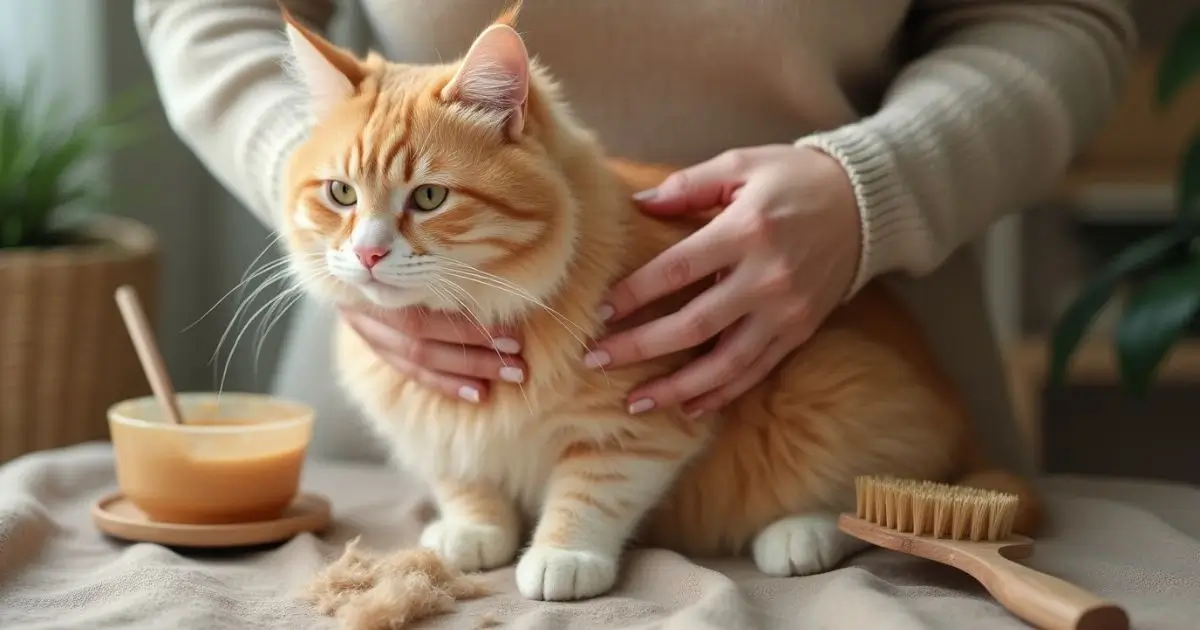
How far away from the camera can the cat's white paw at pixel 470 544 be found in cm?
107

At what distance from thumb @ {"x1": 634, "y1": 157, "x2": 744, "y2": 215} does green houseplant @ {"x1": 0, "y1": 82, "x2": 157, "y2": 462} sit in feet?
3.02

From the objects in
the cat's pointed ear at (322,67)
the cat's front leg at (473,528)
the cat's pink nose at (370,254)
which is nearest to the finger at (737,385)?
the cat's front leg at (473,528)

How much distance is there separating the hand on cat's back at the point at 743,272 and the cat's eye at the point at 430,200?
182mm

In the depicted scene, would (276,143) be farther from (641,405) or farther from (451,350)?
(641,405)

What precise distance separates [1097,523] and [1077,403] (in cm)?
171

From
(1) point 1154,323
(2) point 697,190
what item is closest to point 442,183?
(2) point 697,190

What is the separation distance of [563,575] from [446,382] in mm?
221

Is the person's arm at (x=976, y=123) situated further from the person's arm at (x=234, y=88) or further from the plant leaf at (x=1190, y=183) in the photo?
the person's arm at (x=234, y=88)

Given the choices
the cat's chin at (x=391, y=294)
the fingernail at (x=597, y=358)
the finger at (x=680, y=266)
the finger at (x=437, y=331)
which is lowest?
the fingernail at (x=597, y=358)

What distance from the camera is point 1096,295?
1.58 metres

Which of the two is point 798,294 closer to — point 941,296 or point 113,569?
point 941,296

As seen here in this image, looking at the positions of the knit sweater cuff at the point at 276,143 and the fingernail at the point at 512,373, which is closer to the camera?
the fingernail at the point at 512,373

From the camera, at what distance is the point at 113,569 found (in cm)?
101

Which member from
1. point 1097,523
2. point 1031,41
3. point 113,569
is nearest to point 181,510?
point 113,569
